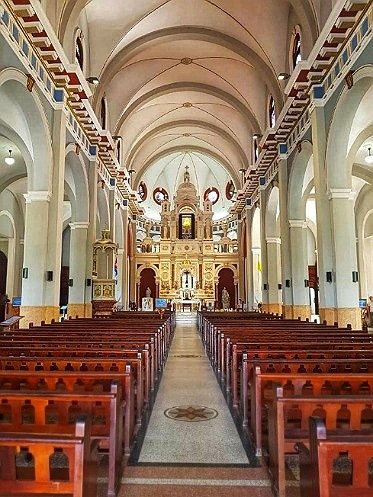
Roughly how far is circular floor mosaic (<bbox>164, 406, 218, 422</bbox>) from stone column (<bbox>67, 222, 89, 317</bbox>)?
8577 millimetres

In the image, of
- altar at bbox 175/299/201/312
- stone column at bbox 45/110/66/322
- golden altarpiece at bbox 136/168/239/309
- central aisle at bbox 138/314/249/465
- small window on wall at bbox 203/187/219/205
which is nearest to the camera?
central aisle at bbox 138/314/249/465

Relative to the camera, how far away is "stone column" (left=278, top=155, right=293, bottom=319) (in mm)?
13292

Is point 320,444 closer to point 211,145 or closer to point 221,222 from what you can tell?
point 211,145

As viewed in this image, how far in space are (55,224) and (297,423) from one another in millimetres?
7768

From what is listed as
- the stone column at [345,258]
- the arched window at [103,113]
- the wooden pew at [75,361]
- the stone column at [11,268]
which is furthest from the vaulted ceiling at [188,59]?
the wooden pew at [75,361]

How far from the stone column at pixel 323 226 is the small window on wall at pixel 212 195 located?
24.0 meters

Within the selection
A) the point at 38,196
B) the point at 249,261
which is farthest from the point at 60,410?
the point at 249,261

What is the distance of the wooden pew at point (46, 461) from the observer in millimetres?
1731

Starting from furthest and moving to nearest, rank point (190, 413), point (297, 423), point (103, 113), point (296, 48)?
point (103, 113) < point (296, 48) < point (190, 413) < point (297, 423)

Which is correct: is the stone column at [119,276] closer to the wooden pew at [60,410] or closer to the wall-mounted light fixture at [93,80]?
the wall-mounted light fixture at [93,80]

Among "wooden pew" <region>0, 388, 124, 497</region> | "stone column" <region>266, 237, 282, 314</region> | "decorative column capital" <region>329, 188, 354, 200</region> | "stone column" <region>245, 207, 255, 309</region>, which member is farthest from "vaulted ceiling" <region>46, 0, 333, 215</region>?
"wooden pew" <region>0, 388, 124, 497</region>

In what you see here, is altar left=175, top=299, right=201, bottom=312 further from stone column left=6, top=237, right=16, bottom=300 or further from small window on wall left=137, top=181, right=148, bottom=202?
stone column left=6, top=237, right=16, bottom=300

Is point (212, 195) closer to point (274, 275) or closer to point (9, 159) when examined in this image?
point (274, 275)

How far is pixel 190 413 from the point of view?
4.79 metres
